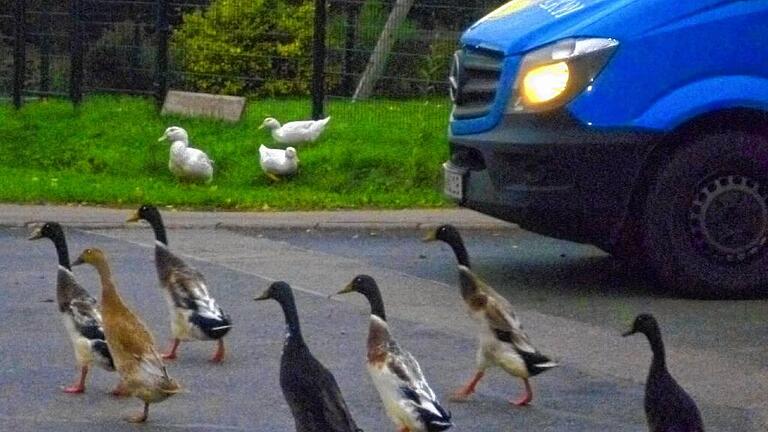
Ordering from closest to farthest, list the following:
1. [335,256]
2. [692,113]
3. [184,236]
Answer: [692,113] → [335,256] → [184,236]

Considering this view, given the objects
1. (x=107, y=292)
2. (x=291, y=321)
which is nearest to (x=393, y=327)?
(x=107, y=292)

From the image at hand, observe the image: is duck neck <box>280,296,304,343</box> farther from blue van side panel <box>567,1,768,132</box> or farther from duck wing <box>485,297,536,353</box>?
blue van side panel <box>567,1,768,132</box>

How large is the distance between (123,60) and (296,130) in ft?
12.7

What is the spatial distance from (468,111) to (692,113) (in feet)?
4.70

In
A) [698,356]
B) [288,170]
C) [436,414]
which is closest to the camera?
[436,414]

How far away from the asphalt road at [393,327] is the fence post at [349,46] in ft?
15.9

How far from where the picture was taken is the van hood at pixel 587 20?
999 cm

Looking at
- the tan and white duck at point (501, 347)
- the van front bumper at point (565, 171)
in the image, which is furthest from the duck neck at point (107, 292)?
the van front bumper at point (565, 171)

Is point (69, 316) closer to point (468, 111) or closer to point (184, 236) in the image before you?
point (468, 111)

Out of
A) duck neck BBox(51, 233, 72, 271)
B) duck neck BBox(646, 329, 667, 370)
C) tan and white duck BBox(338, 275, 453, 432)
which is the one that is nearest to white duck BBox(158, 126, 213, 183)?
duck neck BBox(51, 233, 72, 271)

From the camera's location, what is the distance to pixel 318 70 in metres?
17.3

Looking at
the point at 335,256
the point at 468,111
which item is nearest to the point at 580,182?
the point at 468,111

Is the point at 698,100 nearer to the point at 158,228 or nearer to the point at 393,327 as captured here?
the point at 393,327

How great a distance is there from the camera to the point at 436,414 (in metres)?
6.46
